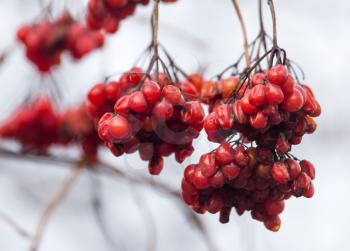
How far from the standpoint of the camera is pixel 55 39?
311 cm

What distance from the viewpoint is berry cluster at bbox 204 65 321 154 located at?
150cm

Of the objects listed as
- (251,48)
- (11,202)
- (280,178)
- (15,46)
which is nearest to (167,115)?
(280,178)

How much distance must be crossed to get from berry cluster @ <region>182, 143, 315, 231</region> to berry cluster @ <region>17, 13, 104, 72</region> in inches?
61.8

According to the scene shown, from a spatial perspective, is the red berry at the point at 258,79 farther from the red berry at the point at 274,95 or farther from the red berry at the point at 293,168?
the red berry at the point at 293,168

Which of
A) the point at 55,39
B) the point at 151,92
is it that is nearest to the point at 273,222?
the point at 151,92

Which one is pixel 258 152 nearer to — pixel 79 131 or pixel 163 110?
pixel 163 110

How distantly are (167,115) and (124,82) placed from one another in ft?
0.79

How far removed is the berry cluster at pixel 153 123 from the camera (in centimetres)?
156

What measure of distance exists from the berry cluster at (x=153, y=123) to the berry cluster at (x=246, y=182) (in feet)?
0.21

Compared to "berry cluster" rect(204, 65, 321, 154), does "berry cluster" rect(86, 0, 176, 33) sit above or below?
below

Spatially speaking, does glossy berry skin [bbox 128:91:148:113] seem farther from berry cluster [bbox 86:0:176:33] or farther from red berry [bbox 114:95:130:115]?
berry cluster [bbox 86:0:176:33]

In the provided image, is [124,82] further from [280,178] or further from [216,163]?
[280,178]

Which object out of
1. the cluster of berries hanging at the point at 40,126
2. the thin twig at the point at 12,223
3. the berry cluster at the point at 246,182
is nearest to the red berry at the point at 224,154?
the berry cluster at the point at 246,182

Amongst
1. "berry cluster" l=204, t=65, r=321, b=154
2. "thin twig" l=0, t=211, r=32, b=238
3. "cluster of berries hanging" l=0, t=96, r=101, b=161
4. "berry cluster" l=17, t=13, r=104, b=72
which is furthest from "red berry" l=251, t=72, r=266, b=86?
"cluster of berries hanging" l=0, t=96, r=101, b=161
